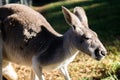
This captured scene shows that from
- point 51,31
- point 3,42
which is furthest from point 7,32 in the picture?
point 51,31

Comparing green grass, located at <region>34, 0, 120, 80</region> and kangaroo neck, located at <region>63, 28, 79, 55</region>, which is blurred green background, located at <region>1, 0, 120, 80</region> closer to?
green grass, located at <region>34, 0, 120, 80</region>

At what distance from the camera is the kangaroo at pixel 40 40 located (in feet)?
16.1

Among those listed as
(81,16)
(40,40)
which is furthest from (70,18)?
(40,40)

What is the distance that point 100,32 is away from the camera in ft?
34.9

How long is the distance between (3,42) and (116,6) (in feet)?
31.9

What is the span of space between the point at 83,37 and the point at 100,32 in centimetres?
583

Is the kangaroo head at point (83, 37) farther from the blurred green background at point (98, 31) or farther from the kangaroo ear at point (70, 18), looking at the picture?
the blurred green background at point (98, 31)

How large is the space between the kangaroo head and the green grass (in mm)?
1613

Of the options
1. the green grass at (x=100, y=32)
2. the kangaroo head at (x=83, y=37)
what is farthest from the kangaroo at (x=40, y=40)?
the green grass at (x=100, y=32)

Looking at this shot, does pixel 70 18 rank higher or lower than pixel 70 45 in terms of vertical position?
higher

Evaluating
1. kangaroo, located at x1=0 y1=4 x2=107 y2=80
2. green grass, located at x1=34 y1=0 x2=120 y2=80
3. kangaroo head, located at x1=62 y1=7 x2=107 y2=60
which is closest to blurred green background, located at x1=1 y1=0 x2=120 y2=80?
green grass, located at x1=34 y1=0 x2=120 y2=80

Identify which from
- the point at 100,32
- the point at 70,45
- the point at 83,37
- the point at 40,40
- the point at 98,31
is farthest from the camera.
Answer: the point at 98,31

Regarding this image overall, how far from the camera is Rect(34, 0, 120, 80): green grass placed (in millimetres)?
7160

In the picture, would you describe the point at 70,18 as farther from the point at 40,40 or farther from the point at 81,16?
the point at 40,40
